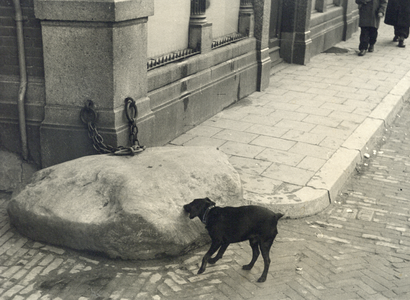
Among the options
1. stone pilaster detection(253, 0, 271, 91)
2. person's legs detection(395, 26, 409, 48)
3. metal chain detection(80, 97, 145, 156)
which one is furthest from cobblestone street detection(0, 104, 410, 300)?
person's legs detection(395, 26, 409, 48)

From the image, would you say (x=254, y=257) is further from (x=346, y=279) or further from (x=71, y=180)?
(x=71, y=180)

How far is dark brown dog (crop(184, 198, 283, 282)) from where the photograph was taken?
14.5 ft

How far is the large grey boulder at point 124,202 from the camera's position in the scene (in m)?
4.62

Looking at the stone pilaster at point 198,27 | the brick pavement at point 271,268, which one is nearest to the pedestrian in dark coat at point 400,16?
the stone pilaster at point 198,27

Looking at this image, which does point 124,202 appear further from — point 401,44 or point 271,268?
point 401,44

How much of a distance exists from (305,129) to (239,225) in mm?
3940

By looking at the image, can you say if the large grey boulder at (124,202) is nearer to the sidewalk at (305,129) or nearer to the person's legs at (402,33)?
the sidewalk at (305,129)

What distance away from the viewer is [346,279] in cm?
455

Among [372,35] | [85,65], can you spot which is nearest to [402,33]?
[372,35]

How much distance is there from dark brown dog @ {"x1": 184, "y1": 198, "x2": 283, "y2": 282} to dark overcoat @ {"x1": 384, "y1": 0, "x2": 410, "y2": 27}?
11818 mm

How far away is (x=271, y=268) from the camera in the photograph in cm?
471

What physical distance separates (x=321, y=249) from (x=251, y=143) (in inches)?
102

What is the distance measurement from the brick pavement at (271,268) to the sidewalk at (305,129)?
440 millimetres

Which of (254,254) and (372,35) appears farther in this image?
(372,35)
